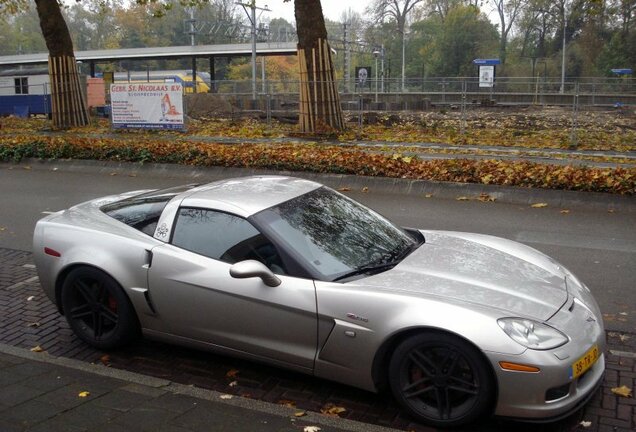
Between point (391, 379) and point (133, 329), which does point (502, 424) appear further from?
point (133, 329)

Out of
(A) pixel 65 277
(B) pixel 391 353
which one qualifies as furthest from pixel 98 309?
(B) pixel 391 353

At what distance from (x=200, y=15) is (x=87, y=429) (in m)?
87.1

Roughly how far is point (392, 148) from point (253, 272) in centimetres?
1164

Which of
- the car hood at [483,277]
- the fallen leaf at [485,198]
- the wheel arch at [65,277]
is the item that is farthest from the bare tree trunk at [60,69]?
the car hood at [483,277]

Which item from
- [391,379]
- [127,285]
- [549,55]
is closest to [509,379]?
[391,379]

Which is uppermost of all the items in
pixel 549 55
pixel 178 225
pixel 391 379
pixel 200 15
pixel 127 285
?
pixel 200 15

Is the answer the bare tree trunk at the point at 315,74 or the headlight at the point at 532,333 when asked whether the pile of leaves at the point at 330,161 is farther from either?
the headlight at the point at 532,333

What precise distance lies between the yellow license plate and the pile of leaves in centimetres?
674

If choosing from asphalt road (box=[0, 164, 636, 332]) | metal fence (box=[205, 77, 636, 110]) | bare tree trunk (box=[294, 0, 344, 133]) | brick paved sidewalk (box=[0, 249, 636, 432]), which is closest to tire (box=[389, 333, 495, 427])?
brick paved sidewalk (box=[0, 249, 636, 432])

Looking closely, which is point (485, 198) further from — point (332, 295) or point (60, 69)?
point (60, 69)

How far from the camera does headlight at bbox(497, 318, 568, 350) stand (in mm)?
3352

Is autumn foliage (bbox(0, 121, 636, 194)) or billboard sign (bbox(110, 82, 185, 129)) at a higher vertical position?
billboard sign (bbox(110, 82, 185, 129))

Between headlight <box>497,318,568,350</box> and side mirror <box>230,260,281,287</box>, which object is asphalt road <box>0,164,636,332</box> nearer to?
headlight <box>497,318,568,350</box>

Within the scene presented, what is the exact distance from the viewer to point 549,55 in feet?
201
